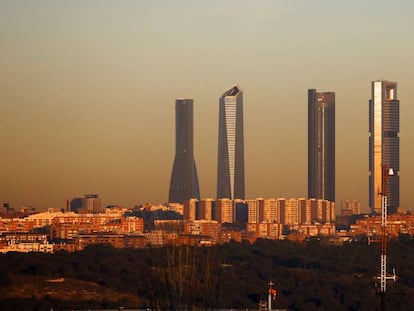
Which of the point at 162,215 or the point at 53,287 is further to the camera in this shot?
the point at 162,215

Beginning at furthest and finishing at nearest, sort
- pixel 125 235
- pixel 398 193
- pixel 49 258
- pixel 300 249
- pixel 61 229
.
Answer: pixel 398 193, pixel 61 229, pixel 125 235, pixel 300 249, pixel 49 258

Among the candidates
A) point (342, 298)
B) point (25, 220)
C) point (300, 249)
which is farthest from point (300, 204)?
point (342, 298)

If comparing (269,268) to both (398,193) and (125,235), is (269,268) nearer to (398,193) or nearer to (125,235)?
(125,235)

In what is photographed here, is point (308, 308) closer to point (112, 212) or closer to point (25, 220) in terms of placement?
point (25, 220)

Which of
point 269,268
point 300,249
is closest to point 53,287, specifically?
point 269,268

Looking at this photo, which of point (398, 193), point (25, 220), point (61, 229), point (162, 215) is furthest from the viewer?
→ point (398, 193)

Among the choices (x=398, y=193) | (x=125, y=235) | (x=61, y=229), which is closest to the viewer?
(x=125, y=235)
